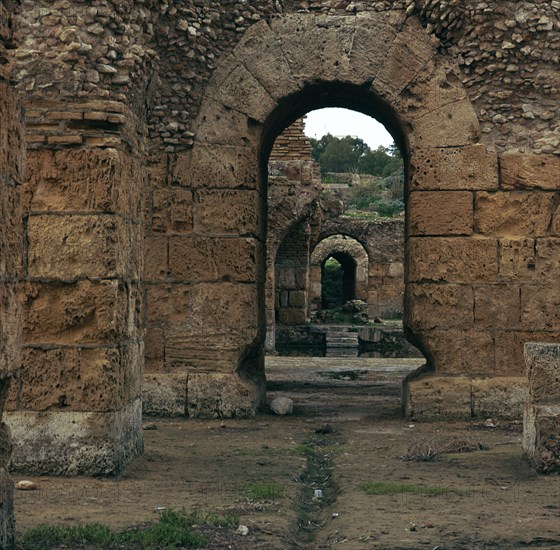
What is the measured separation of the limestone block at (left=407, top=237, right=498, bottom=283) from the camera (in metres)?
9.43

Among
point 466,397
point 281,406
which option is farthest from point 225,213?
point 466,397

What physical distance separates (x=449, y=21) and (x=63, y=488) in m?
5.71

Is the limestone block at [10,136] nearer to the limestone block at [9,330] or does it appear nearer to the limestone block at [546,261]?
the limestone block at [9,330]

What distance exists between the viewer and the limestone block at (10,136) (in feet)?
14.6

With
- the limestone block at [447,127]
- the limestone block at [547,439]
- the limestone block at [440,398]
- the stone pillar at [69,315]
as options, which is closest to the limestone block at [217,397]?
the limestone block at [440,398]

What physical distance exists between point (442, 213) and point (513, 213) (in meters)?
0.64

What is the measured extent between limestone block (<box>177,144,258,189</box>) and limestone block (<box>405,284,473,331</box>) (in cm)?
194

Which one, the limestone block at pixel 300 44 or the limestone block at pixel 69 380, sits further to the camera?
the limestone block at pixel 300 44

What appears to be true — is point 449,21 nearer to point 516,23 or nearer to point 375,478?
point 516,23

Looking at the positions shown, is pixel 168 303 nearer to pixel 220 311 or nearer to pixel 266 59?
pixel 220 311

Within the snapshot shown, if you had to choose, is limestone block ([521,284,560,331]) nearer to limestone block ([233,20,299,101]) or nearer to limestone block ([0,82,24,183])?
limestone block ([233,20,299,101])

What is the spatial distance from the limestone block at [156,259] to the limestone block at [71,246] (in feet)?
10.4

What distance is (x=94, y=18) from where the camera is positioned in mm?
6867

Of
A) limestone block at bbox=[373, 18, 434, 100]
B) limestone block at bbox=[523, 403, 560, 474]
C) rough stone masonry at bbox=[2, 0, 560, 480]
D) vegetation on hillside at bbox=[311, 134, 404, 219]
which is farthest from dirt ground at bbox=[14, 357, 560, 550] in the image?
vegetation on hillside at bbox=[311, 134, 404, 219]
